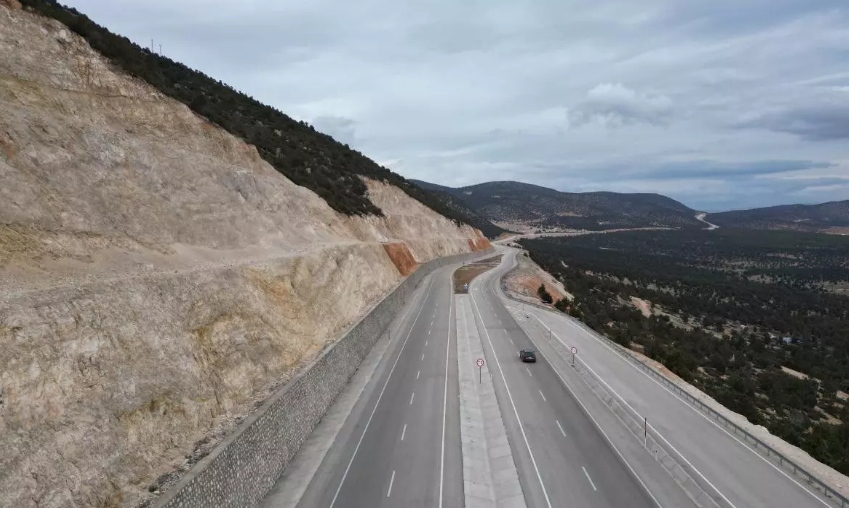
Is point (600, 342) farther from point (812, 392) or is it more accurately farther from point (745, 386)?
point (812, 392)

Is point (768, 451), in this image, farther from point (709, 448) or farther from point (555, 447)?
point (555, 447)

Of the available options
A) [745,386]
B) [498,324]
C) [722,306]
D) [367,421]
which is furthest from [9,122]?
[722,306]

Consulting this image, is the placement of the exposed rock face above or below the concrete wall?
above

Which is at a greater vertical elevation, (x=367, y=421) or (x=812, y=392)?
(x=367, y=421)

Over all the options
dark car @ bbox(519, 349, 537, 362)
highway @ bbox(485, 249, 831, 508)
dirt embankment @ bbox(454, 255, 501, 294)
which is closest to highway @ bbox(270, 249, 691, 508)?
dark car @ bbox(519, 349, 537, 362)

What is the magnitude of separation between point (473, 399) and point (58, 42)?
32.0 meters

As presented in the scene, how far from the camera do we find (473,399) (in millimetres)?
26094

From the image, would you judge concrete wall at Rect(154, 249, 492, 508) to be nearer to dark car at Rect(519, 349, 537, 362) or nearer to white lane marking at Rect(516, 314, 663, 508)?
dark car at Rect(519, 349, 537, 362)

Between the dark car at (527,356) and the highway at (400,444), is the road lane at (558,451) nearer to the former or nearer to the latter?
the dark car at (527,356)

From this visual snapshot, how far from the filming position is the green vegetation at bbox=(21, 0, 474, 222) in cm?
3347

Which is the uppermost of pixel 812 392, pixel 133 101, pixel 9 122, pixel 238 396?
pixel 133 101

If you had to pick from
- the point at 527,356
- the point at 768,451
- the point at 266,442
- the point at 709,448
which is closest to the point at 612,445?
the point at 709,448

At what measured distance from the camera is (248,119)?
210 feet

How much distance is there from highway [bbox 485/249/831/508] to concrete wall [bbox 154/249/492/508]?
1528 centimetres
